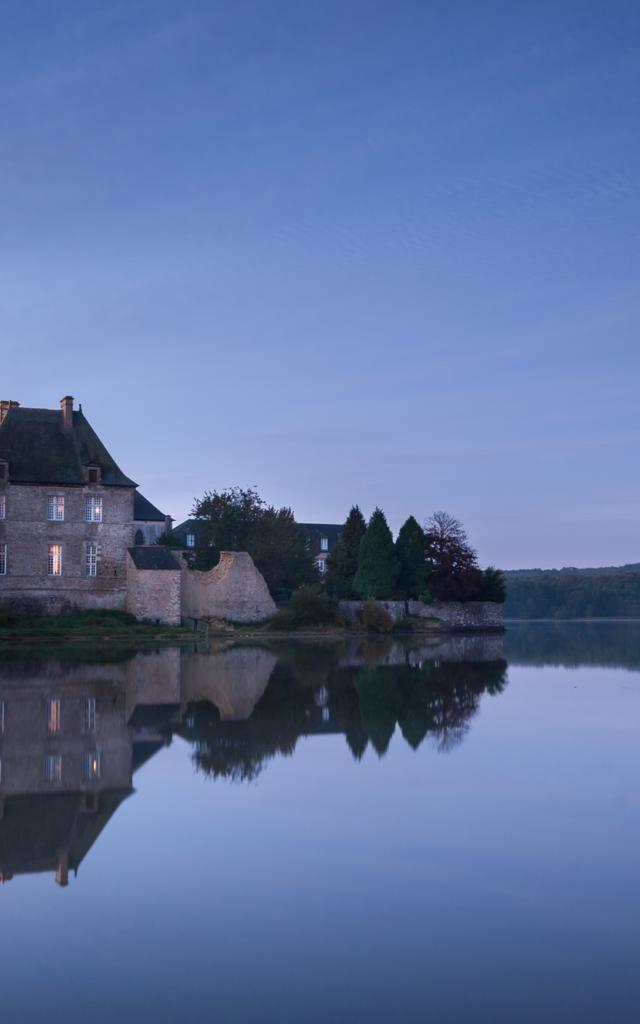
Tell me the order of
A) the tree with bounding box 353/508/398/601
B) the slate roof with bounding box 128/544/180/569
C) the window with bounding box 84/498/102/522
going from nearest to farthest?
the slate roof with bounding box 128/544/180/569
the window with bounding box 84/498/102/522
the tree with bounding box 353/508/398/601

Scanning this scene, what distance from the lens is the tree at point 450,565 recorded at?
5128cm

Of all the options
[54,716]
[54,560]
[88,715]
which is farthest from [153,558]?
[54,716]

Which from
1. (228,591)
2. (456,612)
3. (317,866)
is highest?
(228,591)

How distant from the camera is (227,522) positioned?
4772 cm

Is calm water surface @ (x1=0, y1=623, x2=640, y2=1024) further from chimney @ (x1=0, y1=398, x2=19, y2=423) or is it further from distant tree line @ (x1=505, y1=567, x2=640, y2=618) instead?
distant tree line @ (x1=505, y1=567, x2=640, y2=618)

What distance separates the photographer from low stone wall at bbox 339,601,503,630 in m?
49.6

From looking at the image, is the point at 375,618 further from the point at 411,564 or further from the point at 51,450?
the point at 51,450

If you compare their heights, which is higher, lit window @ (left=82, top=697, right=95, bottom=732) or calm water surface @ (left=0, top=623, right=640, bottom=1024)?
lit window @ (left=82, top=697, right=95, bottom=732)

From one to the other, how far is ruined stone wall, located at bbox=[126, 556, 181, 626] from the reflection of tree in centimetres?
1490

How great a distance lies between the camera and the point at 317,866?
652cm

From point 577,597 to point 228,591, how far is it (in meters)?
58.3

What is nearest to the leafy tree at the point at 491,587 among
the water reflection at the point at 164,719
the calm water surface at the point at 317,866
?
the water reflection at the point at 164,719

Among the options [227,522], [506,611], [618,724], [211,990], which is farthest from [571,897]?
[506,611]

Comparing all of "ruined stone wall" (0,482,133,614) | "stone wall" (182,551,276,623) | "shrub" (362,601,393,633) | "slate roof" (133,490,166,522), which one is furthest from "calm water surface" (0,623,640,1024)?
"slate roof" (133,490,166,522)
